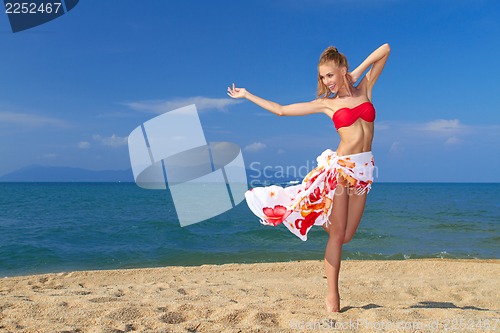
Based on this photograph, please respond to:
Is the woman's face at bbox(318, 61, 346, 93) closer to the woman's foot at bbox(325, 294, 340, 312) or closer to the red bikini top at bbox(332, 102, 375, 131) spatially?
the red bikini top at bbox(332, 102, 375, 131)

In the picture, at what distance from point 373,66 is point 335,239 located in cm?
176

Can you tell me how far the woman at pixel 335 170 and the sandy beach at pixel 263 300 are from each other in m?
0.66

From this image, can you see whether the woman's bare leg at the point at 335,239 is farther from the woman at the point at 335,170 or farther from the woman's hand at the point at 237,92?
the woman's hand at the point at 237,92

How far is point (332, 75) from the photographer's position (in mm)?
3959

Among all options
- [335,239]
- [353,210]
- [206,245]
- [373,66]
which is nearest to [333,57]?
[373,66]

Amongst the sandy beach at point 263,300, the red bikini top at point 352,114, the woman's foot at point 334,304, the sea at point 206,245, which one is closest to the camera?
the sandy beach at point 263,300

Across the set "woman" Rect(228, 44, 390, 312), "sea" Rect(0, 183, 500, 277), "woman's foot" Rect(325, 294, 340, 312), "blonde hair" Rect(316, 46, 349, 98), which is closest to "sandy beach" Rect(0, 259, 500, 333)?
"woman's foot" Rect(325, 294, 340, 312)

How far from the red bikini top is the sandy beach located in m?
1.78

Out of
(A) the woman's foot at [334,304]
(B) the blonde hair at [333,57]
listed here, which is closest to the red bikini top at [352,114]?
(B) the blonde hair at [333,57]

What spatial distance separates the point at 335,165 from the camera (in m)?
3.93

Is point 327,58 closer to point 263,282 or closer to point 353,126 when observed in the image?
point 353,126

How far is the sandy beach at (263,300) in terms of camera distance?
3.57 metres

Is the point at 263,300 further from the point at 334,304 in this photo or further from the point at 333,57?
the point at 333,57

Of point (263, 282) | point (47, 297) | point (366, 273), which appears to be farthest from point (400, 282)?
point (47, 297)
